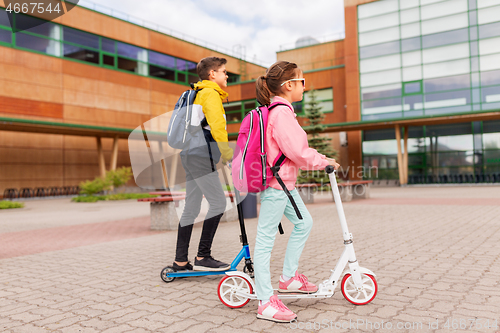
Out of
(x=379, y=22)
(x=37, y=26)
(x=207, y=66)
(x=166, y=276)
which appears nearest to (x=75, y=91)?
(x=37, y=26)

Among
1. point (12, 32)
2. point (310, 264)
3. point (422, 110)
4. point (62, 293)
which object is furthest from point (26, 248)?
point (422, 110)

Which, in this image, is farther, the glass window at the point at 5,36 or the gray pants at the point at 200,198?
the glass window at the point at 5,36

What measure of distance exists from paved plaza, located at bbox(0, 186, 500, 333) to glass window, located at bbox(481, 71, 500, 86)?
2291cm

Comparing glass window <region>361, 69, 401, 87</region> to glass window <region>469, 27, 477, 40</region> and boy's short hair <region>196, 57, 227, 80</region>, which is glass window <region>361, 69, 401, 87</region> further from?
boy's short hair <region>196, 57, 227, 80</region>

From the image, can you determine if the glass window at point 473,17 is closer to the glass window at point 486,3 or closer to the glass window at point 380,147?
the glass window at point 486,3

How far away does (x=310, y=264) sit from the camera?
4.64 m

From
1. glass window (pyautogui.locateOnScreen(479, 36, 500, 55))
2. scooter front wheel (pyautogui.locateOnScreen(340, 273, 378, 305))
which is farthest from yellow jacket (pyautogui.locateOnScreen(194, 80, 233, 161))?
glass window (pyautogui.locateOnScreen(479, 36, 500, 55))

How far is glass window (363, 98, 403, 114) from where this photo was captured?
28778mm

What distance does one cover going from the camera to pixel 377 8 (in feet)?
98.4

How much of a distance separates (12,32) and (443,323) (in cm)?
2719

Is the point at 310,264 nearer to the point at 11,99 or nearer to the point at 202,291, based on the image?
the point at 202,291

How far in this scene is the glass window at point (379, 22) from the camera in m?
29.3

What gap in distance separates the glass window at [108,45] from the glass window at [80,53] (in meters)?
0.85

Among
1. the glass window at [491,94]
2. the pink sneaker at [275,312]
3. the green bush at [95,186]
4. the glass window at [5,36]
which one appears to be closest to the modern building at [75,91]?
the glass window at [5,36]
